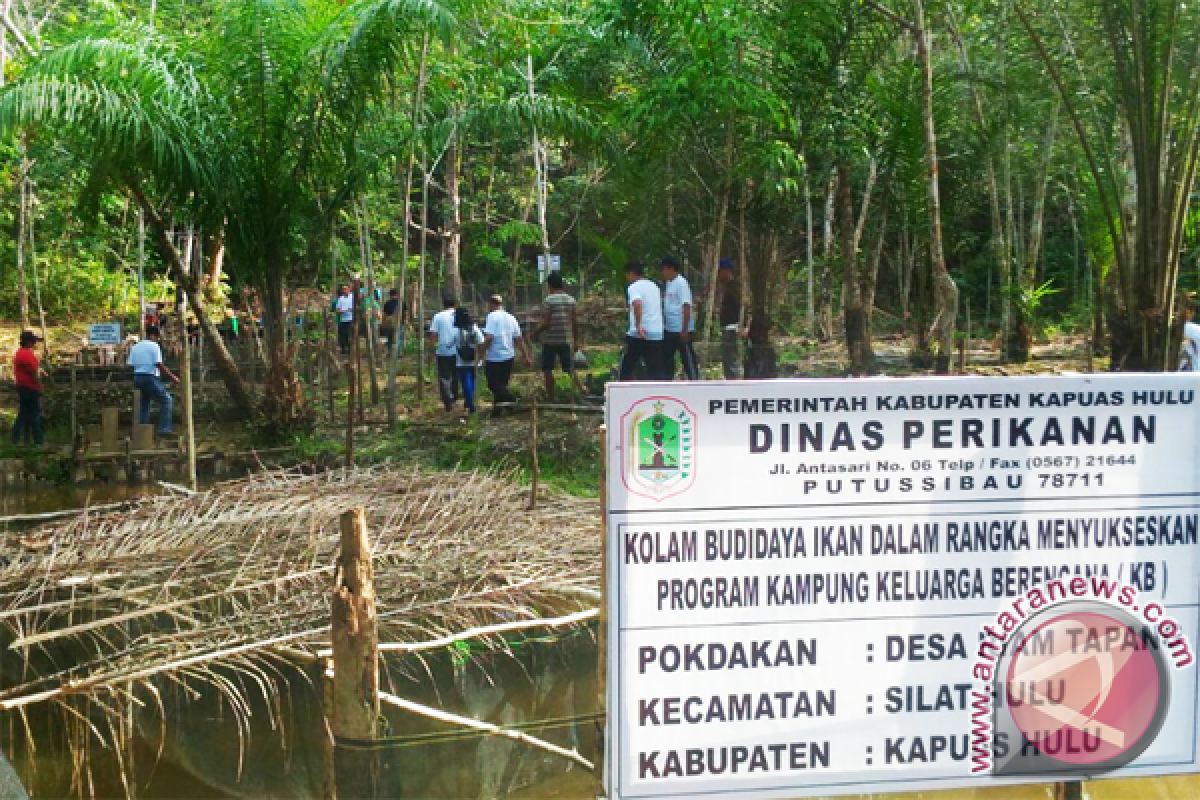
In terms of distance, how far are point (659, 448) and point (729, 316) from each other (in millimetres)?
11738

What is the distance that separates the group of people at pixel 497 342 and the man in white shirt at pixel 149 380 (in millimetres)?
3004

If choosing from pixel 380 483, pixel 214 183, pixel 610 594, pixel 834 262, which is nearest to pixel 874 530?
pixel 610 594

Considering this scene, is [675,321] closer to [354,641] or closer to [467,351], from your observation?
[467,351]

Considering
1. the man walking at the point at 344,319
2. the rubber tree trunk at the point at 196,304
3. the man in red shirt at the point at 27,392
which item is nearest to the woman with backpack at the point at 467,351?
the rubber tree trunk at the point at 196,304

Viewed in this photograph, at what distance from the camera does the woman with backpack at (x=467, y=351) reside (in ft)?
40.1

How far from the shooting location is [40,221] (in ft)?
62.3

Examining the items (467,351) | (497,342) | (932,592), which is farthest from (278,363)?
(932,592)

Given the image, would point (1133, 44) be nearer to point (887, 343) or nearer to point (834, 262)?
point (834, 262)

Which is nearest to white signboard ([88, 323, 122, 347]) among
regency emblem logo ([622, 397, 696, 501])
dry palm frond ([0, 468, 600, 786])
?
dry palm frond ([0, 468, 600, 786])

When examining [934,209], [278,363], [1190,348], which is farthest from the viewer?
[278,363]

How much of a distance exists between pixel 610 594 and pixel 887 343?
55.2ft

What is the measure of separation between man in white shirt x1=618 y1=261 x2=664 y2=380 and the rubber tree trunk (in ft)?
13.6

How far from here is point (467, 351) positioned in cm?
1225

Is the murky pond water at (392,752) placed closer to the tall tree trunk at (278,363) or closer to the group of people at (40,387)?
the tall tree trunk at (278,363)
